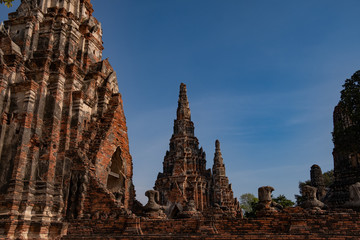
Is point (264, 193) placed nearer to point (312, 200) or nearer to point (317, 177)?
point (312, 200)

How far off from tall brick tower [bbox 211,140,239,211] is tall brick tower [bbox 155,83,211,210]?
175 cm

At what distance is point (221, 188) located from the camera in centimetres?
4453

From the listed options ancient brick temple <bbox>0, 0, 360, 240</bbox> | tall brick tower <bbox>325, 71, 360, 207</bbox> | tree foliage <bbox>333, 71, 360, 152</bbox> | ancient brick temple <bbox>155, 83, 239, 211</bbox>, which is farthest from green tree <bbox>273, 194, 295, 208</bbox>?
ancient brick temple <bbox>0, 0, 360, 240</bbox>

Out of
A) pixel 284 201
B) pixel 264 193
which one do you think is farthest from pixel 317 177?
pixel 264 193

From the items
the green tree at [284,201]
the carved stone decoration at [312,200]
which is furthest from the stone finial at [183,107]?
the carved stone decoration at [312,200]

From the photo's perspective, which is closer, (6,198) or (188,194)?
(6,198)

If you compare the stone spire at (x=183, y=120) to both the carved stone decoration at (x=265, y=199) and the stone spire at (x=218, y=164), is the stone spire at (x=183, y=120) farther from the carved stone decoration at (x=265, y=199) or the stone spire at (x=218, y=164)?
the carved stone decoration at (x=265, y=199)

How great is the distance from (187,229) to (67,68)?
7.59m

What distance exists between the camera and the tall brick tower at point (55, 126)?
404 inches

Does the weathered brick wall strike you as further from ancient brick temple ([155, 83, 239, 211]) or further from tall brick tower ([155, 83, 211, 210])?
tall brick tower ([155, 83, 211, 210])

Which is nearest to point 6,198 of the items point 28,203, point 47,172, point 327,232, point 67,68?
point 28,203

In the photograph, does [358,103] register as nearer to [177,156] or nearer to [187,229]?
[187,229]

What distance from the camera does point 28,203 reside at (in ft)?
32.8

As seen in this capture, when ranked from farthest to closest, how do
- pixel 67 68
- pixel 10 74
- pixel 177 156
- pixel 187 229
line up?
pixel 177 156, pixel 67 68, pixel 10 74, pixel 187 229
